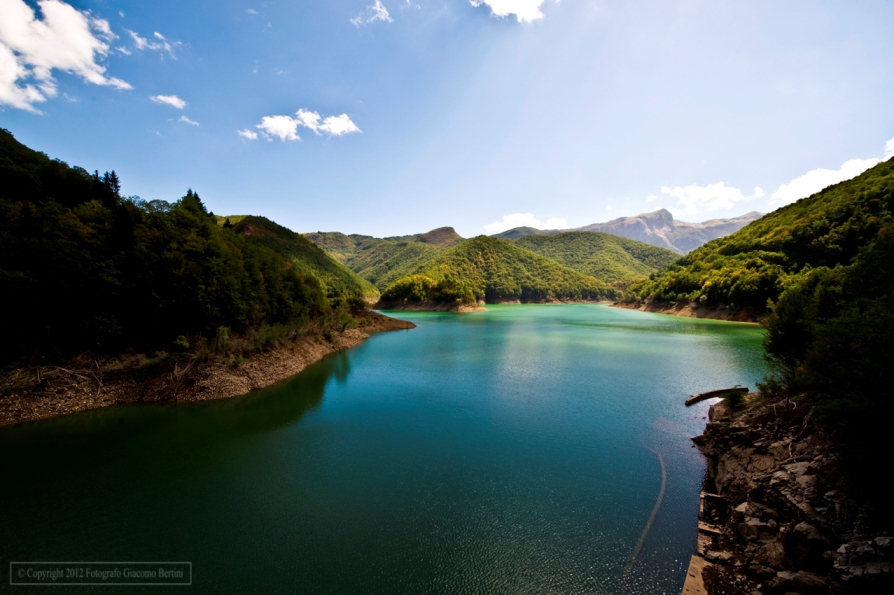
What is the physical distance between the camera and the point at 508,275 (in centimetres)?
11819

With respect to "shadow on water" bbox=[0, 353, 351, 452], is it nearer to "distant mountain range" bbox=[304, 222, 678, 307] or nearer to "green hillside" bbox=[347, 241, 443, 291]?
"distant mountain range" bbox=[304, 222, 678, 307]

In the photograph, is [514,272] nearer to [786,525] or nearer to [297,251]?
[297,251]

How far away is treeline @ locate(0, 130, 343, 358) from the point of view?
15094 mm

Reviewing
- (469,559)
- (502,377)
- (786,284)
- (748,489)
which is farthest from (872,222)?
(469,559)

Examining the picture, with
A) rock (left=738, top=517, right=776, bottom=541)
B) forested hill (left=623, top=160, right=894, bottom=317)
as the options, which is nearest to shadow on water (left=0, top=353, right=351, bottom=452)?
rock (left=738, top=517, right=776, bottom=541)

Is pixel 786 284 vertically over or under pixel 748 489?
over

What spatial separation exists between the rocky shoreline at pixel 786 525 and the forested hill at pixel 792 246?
47.1 m

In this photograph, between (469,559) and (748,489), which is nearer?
(469,559)

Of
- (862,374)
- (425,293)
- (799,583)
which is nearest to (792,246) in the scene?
(425,293)

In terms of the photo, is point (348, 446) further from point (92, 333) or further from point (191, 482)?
point (92, 333)

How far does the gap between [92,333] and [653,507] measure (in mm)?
23192

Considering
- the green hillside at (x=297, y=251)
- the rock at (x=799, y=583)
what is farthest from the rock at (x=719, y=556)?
the green hillside at (x=297, y=251)

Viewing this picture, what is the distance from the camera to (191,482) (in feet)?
33.1

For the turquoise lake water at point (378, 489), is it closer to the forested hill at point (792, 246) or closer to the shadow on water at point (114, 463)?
the shadow on water at point (114, 463)
